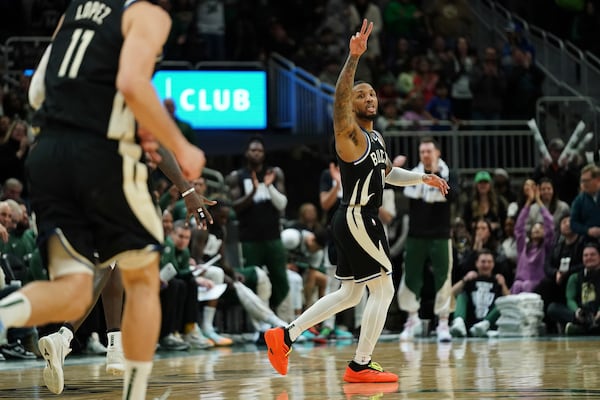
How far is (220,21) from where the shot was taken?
18.7 meters

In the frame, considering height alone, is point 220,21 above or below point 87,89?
above

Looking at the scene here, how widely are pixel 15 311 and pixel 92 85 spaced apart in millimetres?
954

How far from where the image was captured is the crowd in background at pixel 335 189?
12.6 metres

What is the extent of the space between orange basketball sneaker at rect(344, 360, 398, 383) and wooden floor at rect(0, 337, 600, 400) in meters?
0.08

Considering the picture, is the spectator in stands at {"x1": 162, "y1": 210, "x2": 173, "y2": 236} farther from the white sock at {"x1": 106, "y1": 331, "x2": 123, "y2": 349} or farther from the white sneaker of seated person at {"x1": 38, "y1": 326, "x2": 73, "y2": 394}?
the white sneaker of seated person at {"x1": 38, "y1": 326, "x2": 73, "y2": 394}

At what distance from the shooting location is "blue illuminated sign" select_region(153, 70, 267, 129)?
17312mm

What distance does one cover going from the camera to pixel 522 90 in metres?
18.7

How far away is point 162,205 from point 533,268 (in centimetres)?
436

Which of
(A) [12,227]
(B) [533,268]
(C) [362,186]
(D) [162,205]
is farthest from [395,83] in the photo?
(C) [362,186]

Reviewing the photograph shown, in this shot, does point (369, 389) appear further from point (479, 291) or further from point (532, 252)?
point (532, 252)

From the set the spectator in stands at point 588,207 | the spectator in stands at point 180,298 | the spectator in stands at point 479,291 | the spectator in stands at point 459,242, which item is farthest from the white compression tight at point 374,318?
the spectator in stands at point 459,242

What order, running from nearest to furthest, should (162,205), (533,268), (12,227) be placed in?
(12,227) → (162,205) → (533,268)

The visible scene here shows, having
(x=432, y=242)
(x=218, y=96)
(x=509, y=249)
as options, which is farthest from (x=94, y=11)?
(x=218, y=96)

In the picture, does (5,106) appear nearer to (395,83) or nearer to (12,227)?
(12,227)
